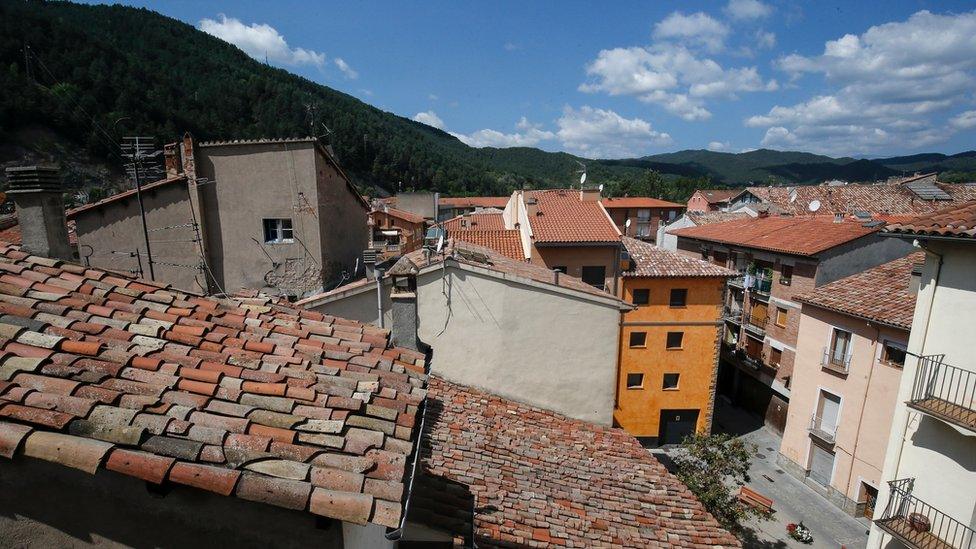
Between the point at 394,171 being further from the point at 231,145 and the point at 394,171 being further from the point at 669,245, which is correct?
the point at 231,145

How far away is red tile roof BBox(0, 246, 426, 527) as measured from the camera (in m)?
2.71

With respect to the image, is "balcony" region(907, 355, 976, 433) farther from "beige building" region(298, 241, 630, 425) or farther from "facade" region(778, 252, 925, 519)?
"facade" region(778, 252, 925, 519)

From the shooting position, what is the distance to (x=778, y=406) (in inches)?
911

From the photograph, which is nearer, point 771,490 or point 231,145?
point 231,145

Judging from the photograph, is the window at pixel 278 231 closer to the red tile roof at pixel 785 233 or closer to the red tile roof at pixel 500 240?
the red tile roof at pixel 500 240

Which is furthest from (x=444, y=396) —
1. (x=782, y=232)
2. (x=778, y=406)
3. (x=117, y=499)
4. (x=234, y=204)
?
(x=782, y=232)

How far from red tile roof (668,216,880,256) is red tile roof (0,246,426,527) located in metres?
23.5

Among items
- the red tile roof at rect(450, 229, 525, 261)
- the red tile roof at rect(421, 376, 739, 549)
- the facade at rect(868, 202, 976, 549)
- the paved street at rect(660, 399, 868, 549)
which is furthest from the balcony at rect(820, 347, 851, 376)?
the red tile roof at rect(450, 229, 525, 261)

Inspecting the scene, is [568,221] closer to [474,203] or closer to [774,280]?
[774,280]

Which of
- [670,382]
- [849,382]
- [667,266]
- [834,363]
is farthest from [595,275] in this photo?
[849,382]

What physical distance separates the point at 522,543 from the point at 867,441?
1704 cm

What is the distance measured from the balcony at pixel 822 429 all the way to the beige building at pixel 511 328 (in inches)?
471

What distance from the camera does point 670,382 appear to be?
2023cm

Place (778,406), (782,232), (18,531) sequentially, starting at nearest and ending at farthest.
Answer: (18,531)
(778,406)
(782,232)
